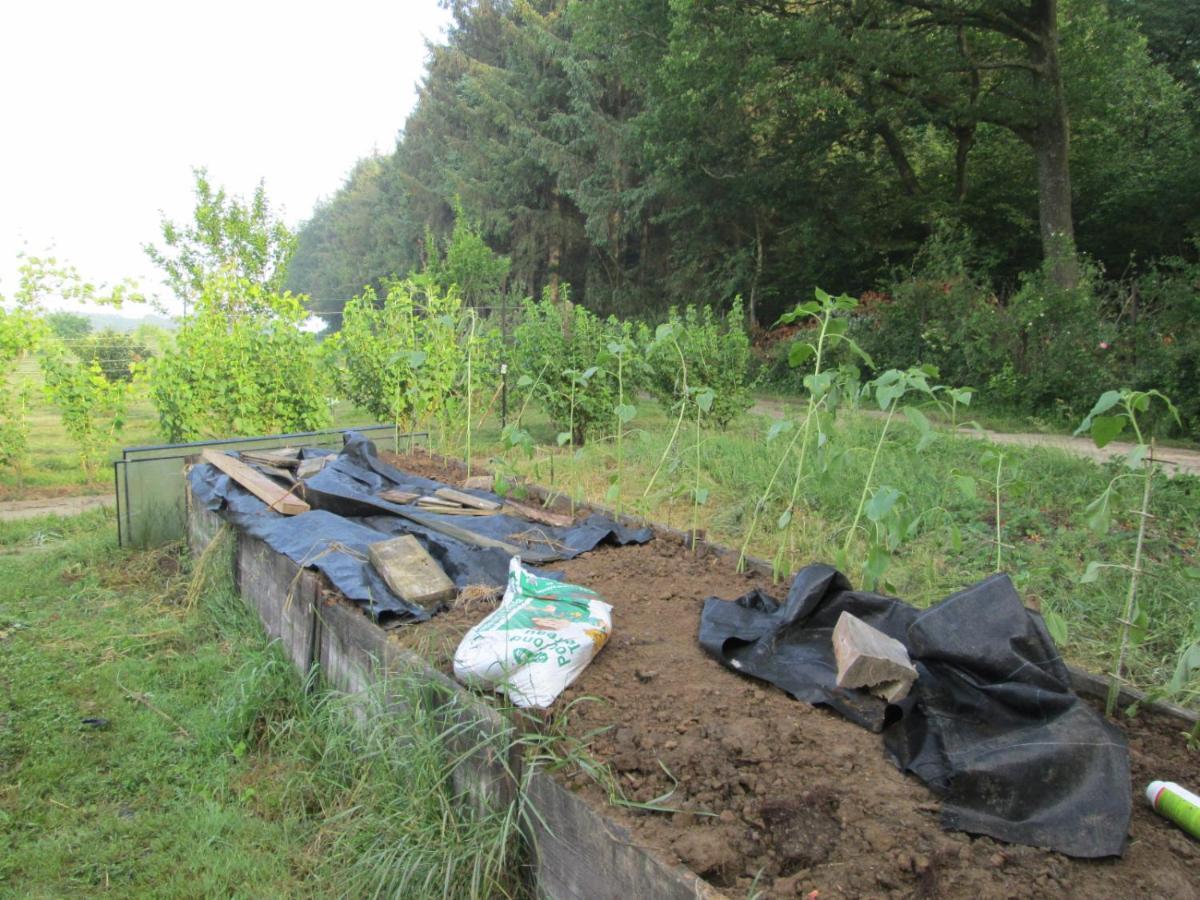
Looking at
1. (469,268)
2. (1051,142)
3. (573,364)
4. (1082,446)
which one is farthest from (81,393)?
(1051,142)

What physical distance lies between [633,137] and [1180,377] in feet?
48.0

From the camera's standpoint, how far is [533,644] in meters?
2.28

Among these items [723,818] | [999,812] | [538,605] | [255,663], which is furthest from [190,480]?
[999,812]

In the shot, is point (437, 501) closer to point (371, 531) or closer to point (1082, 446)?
point (371, 531)

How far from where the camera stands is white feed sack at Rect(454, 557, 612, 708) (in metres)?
2.20

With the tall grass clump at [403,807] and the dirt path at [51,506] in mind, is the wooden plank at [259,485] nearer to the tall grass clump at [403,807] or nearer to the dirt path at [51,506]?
the tall grass clump at [403,807]

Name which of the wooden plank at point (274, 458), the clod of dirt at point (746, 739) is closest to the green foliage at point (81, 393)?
the wooden plank at point (274, 458)

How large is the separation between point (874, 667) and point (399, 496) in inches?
123

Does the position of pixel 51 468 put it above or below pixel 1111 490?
below

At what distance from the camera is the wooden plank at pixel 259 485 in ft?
13.6

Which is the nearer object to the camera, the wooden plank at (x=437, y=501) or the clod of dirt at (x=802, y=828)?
the clod of dirt at (x=802, y=828)

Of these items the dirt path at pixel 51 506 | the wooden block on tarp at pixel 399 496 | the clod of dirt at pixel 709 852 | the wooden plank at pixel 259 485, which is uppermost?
the wooden plank at pixel 259 485

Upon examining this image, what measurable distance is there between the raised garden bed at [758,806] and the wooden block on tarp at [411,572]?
35cm

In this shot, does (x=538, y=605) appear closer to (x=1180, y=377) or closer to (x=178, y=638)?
(x=178, y=638)
